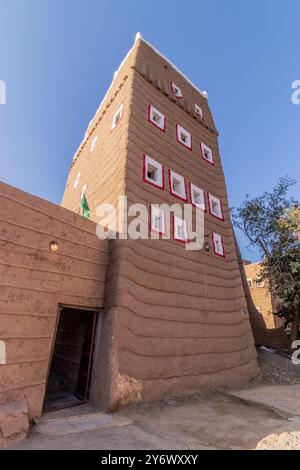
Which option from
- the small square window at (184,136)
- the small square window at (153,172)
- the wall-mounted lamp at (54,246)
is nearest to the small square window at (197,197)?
the small square window at (153,172)

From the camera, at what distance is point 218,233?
41.9 feet

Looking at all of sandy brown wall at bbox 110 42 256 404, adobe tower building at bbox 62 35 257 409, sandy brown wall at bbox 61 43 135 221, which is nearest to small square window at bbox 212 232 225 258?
adobe tower building at bbox 62 35 257 409

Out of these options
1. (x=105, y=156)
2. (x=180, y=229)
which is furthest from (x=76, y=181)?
(x=180, y=229)

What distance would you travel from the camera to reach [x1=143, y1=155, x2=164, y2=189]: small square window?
10570 mm

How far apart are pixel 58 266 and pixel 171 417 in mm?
4444

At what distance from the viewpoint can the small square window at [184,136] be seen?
13.2 metres

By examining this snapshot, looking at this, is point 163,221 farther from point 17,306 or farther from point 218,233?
point 17,306

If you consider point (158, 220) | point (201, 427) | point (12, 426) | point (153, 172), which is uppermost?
point (153, 172)

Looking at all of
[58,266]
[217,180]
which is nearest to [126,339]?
[58,266]

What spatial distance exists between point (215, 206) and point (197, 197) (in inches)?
56.5

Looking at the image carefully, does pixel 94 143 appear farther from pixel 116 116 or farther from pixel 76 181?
pixel 116 116

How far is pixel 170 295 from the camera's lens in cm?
911

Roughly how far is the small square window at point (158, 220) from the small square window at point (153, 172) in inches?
42.2

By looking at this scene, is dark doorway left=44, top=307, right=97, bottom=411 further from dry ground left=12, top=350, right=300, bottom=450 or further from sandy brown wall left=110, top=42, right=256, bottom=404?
sandy brown wall left=110, top=42, right=256, bottom=404
